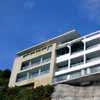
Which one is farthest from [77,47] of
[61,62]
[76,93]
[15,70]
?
[15,70]

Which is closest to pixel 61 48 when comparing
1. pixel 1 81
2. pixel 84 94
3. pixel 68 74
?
pixel 68 74

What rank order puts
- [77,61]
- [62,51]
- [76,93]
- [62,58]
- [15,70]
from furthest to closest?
[15,70] < [62,51] < [62,58] < [77,61] < [76,93]

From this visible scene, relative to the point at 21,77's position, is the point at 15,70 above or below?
above

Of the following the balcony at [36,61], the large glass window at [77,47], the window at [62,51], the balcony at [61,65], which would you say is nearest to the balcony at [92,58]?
the large glass window at [77,47]

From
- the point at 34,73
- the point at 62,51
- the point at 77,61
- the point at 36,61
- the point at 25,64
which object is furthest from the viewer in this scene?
the point at 25,64

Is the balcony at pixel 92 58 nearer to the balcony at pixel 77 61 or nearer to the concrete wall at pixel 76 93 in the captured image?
the balcony at pixel 77 61

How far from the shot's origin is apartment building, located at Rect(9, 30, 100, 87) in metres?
37.7

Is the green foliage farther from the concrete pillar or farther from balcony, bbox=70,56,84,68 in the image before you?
balcony, bbox=70,56,84,68

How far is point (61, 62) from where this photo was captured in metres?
42.6

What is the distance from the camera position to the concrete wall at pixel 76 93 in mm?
33812

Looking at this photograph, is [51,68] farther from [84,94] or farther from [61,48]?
[84,94]

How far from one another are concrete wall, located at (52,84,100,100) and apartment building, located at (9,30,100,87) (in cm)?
180

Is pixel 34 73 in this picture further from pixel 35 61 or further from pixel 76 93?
pixel 76 93

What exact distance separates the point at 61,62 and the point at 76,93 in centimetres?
867
